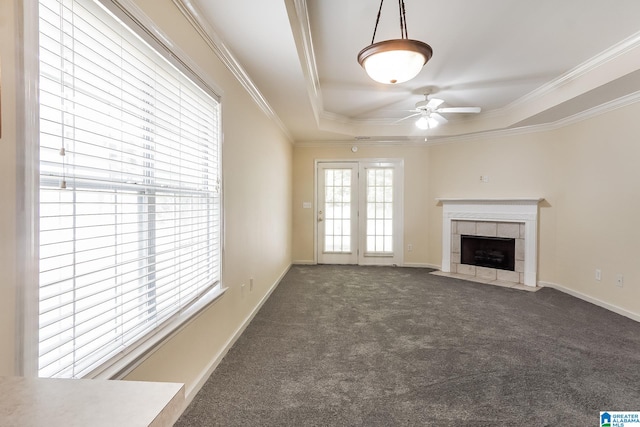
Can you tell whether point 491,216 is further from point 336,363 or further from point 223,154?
point 223,154

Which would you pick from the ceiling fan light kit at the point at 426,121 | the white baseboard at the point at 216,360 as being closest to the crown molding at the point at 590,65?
the ceiling fan light kit at the point at 426,121

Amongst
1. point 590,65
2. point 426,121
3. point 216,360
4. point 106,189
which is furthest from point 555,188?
point 106,189

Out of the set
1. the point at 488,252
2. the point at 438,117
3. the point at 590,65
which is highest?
the point at 590,65

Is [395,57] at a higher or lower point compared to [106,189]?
higher

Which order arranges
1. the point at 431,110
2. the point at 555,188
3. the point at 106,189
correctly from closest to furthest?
1. the point at 106,189
2. the point at 431,110
3. the point at 555,188

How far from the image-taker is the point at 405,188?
5.96m

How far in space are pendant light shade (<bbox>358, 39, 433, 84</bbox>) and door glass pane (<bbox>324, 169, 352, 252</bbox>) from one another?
156 inches

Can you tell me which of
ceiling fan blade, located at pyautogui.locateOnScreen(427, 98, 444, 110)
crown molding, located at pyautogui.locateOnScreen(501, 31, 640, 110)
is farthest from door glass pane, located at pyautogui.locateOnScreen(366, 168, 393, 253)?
crown molding, located at pyautogui.locateOnScreen(501, 31, 640, 110)

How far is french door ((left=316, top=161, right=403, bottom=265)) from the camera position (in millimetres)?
6031

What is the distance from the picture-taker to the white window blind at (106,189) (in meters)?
1.03

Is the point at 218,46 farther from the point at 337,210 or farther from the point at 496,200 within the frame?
the point at 496,200

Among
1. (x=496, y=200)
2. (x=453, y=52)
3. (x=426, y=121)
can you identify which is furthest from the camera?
(x=496, y=200)

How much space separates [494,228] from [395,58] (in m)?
4.12

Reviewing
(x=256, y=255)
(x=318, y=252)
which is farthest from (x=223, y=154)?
(x=318, y=252)
